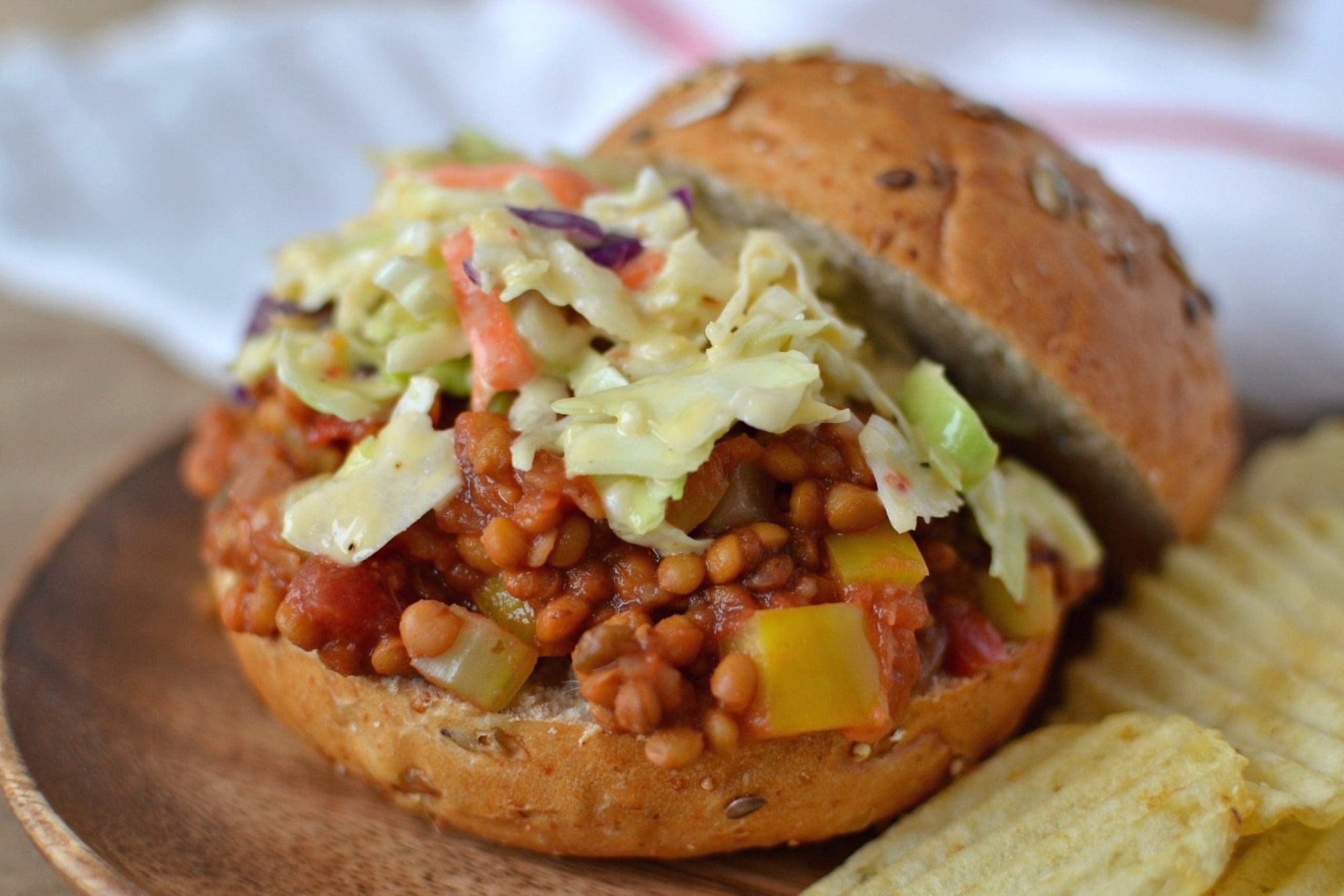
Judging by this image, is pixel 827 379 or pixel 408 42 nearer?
pixel 827 379

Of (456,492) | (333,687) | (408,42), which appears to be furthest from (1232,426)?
(408,42)

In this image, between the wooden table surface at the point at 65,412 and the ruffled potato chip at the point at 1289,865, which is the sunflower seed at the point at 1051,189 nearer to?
the ruffled potato chip at the point at 1289,865

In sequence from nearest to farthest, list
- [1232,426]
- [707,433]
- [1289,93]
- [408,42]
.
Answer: [707,433]
[1232,426]
[1289,93]
[408,42]

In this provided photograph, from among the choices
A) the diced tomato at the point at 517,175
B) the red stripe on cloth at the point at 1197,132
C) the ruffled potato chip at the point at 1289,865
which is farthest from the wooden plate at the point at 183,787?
the red stripe on cloth at the point at 1197,132

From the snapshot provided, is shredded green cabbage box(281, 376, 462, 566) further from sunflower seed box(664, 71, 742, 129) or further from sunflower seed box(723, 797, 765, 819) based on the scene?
sunflower seed box(664, 71, 742, 129)

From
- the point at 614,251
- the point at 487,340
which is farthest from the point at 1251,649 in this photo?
the point at 487,340

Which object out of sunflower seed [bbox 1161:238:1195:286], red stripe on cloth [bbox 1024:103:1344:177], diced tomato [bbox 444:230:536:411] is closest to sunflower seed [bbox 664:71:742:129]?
diced tomato [bbox 444:230:536:411]

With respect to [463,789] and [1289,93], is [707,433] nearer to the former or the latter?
[463,789]
